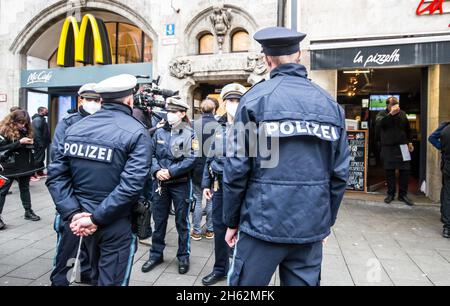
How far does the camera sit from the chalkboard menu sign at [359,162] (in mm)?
7973

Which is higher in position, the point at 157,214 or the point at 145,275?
the point at 157,214

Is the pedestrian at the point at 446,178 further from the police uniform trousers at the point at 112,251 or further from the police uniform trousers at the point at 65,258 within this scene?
the police uniform trousers at the point at 65,258

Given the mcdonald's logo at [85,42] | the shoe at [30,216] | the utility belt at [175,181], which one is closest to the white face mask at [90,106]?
the utility belt at [175,181]

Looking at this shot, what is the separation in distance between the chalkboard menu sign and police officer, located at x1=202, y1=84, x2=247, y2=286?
5.25m

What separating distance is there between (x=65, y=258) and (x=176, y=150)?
1.60 metres

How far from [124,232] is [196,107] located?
7.33m

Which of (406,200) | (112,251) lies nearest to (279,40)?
(112,251)

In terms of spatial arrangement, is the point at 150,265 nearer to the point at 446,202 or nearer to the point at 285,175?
the point at 285,175

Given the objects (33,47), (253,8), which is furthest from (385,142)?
(33,47)

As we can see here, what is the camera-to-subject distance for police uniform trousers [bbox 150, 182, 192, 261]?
153 inches

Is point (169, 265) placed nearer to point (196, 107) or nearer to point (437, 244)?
point (437, 244)

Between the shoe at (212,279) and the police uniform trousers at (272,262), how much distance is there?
1.51 meters

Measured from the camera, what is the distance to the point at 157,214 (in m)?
3.96
